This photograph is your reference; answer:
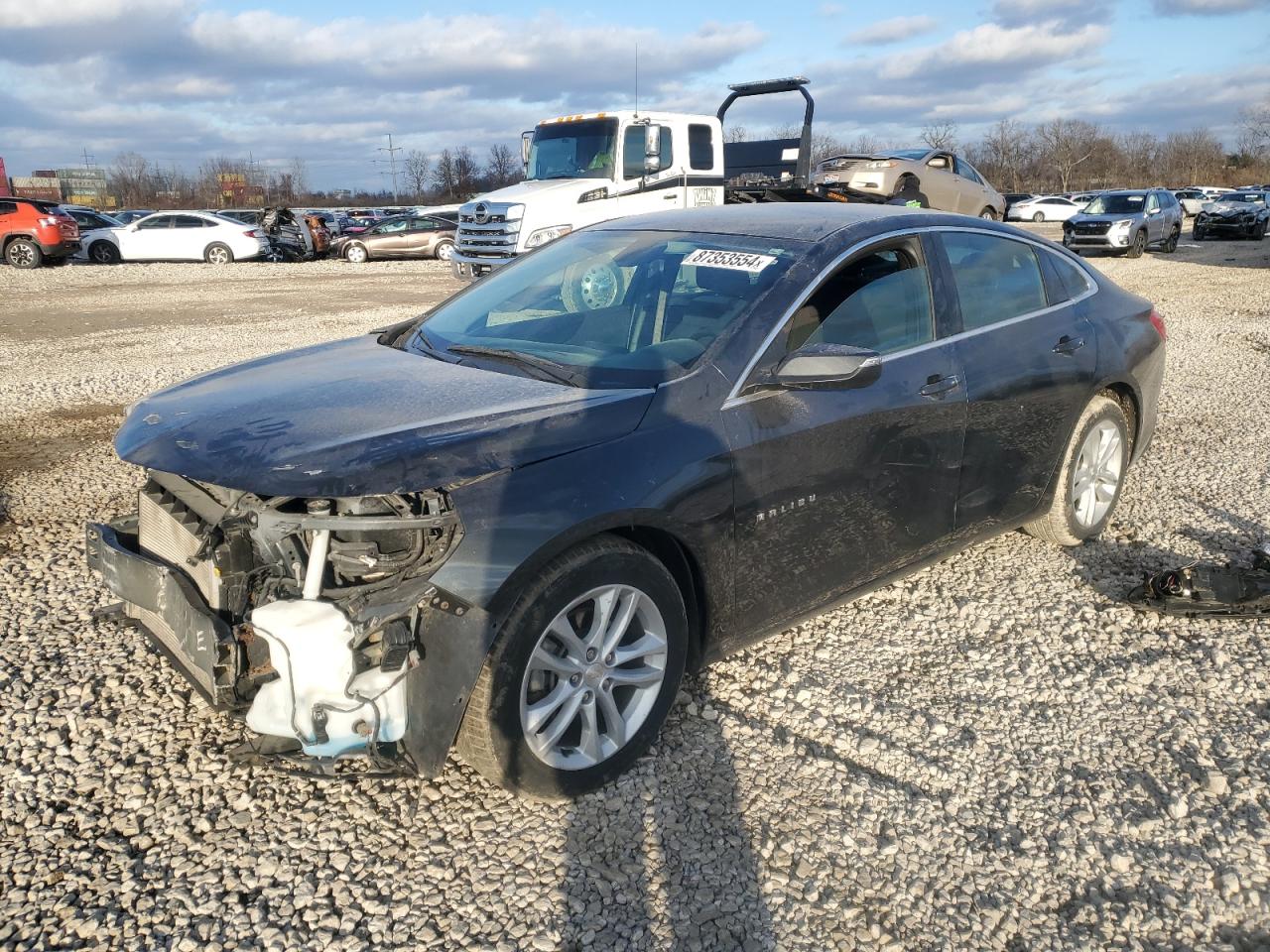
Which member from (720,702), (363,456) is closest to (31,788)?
(363,456)

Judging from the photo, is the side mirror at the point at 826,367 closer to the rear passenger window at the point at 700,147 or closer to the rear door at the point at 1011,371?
the rear door at the point at 1011,371

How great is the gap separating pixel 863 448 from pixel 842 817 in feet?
4.15

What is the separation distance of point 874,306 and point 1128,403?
6.62 ft

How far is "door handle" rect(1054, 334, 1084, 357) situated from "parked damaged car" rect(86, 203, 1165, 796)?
0.01 metres

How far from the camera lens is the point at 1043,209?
4309 centimetres

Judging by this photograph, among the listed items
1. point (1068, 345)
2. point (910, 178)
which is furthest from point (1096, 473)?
point (910, 178)

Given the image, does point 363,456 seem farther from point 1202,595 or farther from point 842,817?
point 1202,595

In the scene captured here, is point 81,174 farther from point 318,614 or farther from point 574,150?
point 318,614

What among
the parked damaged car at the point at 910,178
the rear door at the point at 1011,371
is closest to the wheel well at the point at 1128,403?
the rear door at the point at 1011,371

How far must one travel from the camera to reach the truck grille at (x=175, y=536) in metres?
2.87

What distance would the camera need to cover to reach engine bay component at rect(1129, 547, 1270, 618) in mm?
4129

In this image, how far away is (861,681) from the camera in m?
3.63

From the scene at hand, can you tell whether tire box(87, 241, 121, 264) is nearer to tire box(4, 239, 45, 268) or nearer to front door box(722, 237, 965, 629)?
tire box(4, 239, 45, 268)

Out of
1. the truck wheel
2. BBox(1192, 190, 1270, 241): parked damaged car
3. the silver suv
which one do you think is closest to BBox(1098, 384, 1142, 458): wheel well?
the truck wheel
